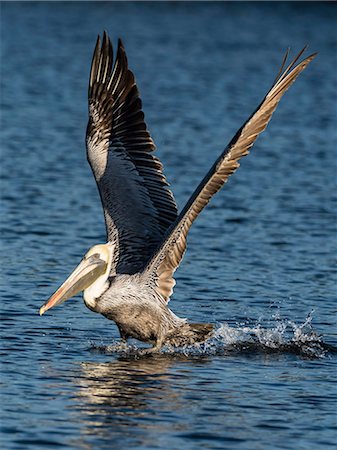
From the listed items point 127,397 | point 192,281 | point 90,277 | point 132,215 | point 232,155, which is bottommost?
point 127,397

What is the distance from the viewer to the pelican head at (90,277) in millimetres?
9016

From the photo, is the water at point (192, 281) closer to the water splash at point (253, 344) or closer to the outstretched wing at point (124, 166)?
the water splash at point (253, 344)

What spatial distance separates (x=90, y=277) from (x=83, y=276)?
7 centimetres

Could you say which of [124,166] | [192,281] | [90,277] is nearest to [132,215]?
[124,166]

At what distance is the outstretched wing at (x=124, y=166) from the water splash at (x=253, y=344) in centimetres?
65

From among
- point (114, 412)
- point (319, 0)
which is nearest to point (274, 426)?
point (114, 412)

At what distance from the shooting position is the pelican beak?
354 inches

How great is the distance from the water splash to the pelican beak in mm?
486

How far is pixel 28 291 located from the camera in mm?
10781

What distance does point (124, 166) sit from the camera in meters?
9.73

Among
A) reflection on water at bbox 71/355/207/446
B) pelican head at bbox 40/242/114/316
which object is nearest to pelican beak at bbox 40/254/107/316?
pelican head at bbox 40/242/114/316

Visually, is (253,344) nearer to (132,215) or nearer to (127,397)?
(132,215)

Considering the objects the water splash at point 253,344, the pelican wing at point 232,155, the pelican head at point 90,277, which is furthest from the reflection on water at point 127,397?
the pelican wing at point 232,155

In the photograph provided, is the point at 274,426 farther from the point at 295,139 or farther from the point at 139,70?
the point at 139,70
